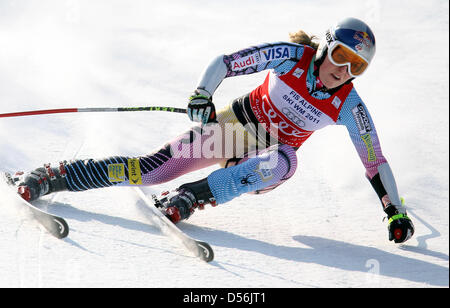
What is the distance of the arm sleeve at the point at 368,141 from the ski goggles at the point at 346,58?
0.28m

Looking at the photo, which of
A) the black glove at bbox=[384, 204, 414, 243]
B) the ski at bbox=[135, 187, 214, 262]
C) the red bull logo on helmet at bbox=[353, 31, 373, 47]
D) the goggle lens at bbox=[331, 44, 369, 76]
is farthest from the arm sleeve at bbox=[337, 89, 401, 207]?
the ski at bbox=[135, 187, 214, 262]

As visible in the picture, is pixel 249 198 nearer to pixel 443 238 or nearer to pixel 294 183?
pixel 294 183

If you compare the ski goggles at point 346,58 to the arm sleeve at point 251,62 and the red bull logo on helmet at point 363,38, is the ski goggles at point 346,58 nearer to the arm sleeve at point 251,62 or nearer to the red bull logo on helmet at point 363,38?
the red bull logo on helmet at point 363,38

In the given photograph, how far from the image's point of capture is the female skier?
3809 millimetres

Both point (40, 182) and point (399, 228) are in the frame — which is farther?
point (40, 182)

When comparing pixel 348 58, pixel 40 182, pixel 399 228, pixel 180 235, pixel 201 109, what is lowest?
pixel 180 235

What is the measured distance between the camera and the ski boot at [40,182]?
3.98 metres

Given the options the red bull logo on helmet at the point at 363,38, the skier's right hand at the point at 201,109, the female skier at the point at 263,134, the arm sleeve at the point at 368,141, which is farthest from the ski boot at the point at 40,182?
the red bull logo on helmet at the point at 363,38

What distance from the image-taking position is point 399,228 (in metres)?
3.84

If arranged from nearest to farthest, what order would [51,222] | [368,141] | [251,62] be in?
[51,222] → [251,62] → [368,141]

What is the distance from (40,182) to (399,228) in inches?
87.1

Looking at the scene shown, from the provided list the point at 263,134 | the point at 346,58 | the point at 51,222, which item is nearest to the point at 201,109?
the point at 263,134

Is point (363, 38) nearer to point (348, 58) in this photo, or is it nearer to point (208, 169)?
point (348, 58)

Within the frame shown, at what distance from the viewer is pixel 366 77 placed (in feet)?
25.3
